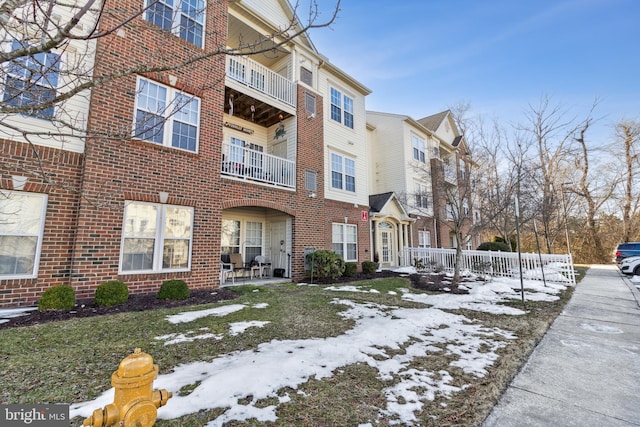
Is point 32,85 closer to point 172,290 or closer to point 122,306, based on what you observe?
point 122,306

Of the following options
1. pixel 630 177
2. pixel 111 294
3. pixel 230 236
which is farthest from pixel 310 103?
pixel 630 177

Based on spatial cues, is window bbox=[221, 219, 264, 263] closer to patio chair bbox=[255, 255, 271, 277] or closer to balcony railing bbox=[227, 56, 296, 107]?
patio chair bbox=[255, 255, 271, 277]

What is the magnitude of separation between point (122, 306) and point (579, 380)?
7.60 meters

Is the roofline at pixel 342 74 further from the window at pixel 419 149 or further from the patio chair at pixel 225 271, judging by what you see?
the patio chair at pixel 225 271

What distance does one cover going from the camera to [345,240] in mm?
13406

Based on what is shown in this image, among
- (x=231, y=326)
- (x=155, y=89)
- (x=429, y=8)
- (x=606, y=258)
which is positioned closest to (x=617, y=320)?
(x=231, y=326)

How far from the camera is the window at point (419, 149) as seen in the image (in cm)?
1928

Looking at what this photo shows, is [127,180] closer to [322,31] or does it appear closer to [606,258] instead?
[322,31]

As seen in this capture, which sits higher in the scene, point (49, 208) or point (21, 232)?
point (49, 208)

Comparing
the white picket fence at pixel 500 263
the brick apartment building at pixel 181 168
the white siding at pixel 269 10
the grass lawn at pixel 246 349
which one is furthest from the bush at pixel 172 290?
the white picket fence at pixel 500 263

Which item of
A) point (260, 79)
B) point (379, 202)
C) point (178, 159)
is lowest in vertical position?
point (178, 159)

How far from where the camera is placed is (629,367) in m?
3.57

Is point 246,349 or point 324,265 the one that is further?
point 324,265

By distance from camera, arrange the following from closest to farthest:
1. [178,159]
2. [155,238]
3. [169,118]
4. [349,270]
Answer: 1. [169,118]
2. [155,238]
3. [178,159]
4. [349,270]
